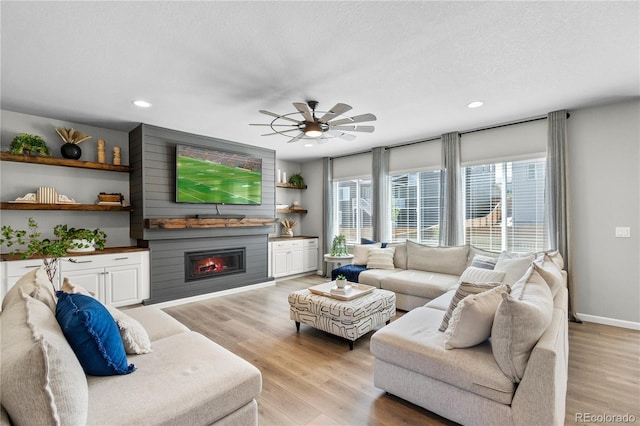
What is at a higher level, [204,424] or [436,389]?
[204,424]

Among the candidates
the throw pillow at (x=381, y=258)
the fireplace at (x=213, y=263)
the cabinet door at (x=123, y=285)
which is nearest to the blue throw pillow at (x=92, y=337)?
the cabinet door at (x=123, y=285)

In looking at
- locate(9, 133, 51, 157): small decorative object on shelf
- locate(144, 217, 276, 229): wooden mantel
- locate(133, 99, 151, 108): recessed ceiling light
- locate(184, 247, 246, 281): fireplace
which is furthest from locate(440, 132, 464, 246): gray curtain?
locate(9, 133, 51, 157): small decorative object on shelf

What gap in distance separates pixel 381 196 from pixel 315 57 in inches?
139

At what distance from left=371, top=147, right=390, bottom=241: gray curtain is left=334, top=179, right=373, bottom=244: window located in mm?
327

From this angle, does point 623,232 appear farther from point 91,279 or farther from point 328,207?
point 91,279

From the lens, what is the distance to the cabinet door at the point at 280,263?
593 cm

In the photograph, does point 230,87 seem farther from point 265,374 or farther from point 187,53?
point 265,374

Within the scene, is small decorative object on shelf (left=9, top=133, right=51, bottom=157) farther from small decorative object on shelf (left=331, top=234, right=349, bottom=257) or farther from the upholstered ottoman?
small decorative object on shelf (left=331, top=234, right=349, bottom=257)

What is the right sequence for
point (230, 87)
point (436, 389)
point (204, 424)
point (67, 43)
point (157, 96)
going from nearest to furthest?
point (204, 424) < point (436, 389) < point (67, 43) < point (230, 87) < point (157, 96)

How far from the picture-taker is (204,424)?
1.42 meters

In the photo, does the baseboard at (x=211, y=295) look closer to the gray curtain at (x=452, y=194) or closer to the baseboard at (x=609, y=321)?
the gray curtain at (x=452, y=194)

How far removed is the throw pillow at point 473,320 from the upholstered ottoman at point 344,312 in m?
1.18

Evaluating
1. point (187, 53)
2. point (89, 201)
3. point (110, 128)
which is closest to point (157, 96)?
point (187, 53)

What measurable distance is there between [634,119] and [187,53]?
4793 mm
